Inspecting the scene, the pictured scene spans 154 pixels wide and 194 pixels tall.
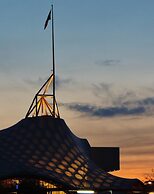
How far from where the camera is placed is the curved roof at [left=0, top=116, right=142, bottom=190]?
274 ft

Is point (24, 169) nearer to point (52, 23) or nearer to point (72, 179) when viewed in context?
point (72, 179)

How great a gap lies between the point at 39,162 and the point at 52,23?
1016 inches

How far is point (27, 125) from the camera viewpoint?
9544 centimetres

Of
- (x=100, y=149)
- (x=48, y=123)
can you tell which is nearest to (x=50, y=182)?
(x=48, y=123)

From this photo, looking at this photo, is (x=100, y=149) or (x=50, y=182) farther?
(x=100, y=149)

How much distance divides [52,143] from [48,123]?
351 cm

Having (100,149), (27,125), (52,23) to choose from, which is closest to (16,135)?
(27,125)

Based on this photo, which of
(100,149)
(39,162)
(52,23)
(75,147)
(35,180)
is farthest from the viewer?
(100,149)

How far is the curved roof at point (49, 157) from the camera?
274ft

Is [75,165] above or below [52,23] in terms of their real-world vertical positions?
below

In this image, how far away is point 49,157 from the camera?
90500mm

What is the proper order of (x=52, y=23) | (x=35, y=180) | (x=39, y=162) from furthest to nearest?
(x=52, y=23), (x=39, y=162), (x=35, y=180)

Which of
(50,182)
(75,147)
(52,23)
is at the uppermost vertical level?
(52,23)

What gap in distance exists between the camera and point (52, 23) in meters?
104
